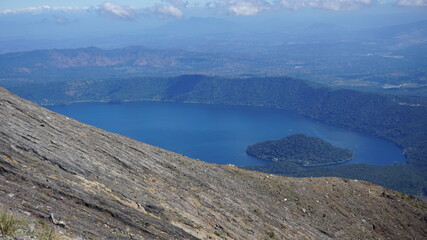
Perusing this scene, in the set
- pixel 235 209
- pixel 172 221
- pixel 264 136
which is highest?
pixel 172 221

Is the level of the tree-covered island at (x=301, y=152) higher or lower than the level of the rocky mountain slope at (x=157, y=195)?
lower

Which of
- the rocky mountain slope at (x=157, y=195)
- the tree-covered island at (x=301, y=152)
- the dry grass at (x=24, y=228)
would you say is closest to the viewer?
the dry grass at (x=24, y=228)

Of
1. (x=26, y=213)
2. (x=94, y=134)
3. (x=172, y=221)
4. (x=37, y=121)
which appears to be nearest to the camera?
(x=26, y=213)

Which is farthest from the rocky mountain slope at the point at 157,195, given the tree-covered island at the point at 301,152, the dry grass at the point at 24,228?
the tree-covered island at the point at 301,152

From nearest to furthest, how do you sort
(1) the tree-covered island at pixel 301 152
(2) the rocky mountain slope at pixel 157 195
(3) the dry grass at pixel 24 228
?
(3) the dry grass at pixel 24 228, (2) the rocky mountain slope at pixel 157 195, (1) the tree-covered island at pixel 301 152

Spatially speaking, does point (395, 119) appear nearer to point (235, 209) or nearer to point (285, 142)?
point (285, 142)

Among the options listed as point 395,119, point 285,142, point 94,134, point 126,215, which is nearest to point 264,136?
point 285,142

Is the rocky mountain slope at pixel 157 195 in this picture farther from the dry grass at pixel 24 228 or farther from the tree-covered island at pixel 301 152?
the tree-covered island at pixel 301 152
